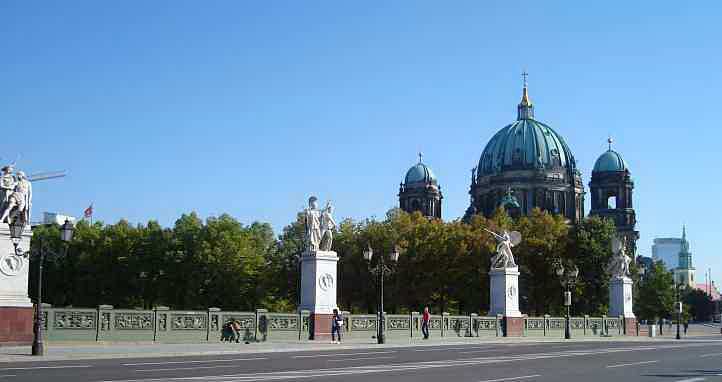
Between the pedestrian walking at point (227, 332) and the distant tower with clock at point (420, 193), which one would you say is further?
the distant tower with clock at point (420, 193)

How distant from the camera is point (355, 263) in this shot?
86250 millimetres

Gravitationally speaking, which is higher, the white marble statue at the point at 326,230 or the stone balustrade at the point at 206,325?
the white marble statue at the point at 326,230

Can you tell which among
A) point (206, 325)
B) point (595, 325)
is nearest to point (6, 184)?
point (206, 325)

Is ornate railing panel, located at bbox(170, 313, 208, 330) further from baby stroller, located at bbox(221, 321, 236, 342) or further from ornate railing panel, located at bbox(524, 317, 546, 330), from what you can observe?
ornate railing panel, located at bbox(524, 317, 546, 330)

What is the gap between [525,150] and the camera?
164 metres

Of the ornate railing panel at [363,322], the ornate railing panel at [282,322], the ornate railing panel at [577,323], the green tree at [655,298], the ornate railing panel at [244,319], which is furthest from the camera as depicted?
the green tree at [655,298]

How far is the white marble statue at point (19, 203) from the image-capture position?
34.3 metres

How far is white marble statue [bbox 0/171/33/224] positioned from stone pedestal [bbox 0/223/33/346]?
0.42 meters

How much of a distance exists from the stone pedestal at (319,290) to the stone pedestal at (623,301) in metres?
32.8

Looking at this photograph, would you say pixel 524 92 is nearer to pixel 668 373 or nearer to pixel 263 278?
pixel 263 278

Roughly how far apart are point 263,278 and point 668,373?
6407 centimetres

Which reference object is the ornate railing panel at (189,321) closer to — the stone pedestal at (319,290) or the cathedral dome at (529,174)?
the stone pedestal at (319,290)

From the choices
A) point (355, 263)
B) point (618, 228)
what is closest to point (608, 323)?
point (355, 263)

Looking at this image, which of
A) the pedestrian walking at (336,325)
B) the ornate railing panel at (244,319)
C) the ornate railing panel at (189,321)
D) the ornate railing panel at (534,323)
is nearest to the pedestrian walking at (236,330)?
the ornate railing panel at (244,319)
